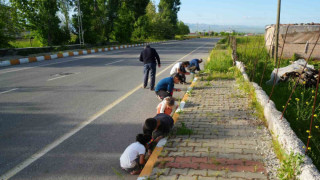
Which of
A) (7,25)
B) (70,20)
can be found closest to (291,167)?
(7,25)

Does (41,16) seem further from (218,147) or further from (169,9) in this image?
(169,9)

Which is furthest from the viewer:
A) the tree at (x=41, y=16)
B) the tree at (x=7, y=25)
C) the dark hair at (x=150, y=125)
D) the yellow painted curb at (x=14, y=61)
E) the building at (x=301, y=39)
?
the tree at (x=41, y=16)

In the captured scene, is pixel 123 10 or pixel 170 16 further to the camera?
pixel 170 16

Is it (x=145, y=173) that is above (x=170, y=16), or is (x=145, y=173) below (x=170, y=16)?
below

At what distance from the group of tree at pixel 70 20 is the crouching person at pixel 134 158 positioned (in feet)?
63.1

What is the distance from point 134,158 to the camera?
10.5 ft

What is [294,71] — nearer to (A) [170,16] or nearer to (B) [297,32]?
(B) [297,32]

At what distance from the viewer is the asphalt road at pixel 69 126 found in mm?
3273

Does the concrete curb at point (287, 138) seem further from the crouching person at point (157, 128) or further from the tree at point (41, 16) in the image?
the tree at point (41, 16)

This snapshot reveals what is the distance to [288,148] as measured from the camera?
9.87 feet

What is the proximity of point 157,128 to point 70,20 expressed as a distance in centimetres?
2583

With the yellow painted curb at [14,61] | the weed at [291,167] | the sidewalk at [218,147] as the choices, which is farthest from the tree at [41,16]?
the weed at [291,167]

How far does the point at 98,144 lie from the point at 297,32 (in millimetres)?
12743

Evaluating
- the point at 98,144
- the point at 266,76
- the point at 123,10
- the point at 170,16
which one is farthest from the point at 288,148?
the point at 170,16
